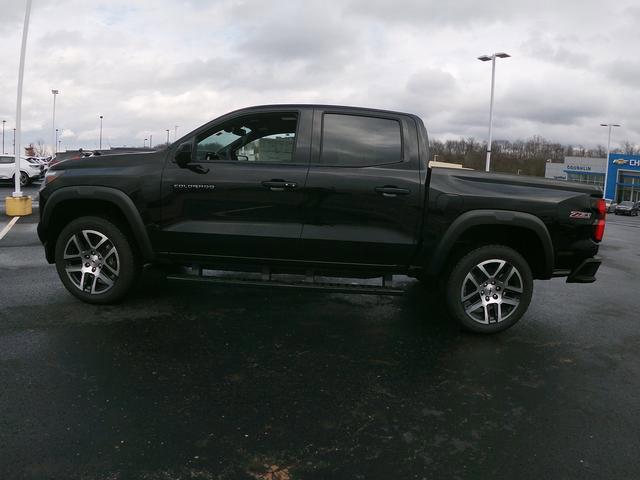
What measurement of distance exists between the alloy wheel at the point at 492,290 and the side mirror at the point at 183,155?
266cm

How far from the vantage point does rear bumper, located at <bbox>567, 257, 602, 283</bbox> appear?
479 centimetres

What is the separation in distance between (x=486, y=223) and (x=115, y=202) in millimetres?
3266

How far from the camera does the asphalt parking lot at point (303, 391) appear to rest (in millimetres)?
2740

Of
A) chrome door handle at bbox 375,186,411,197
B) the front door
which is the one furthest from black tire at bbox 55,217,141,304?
chrome door handle at bbox 375,186,411,197

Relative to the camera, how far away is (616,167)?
6519 centimetres

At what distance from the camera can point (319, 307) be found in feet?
18.1

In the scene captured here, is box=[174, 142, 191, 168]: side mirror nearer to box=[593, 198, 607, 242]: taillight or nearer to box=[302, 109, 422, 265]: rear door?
box=[302, 109, 422, 265]: rear door

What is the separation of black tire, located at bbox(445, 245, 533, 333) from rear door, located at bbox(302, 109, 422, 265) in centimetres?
51

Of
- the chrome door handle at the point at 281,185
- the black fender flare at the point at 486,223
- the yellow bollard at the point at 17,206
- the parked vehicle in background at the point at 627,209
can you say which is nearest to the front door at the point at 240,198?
the chrome door handle at the point at 281,185

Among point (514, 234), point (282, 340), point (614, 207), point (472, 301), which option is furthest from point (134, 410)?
point (614, 207)

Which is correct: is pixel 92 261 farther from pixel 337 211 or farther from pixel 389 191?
pixel 389 191

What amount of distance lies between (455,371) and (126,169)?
3.32m

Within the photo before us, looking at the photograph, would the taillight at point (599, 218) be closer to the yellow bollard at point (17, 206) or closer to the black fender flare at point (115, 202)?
the black fender flare at point (115, 202)

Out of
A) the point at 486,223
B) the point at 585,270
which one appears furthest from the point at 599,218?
the point at 486,223
